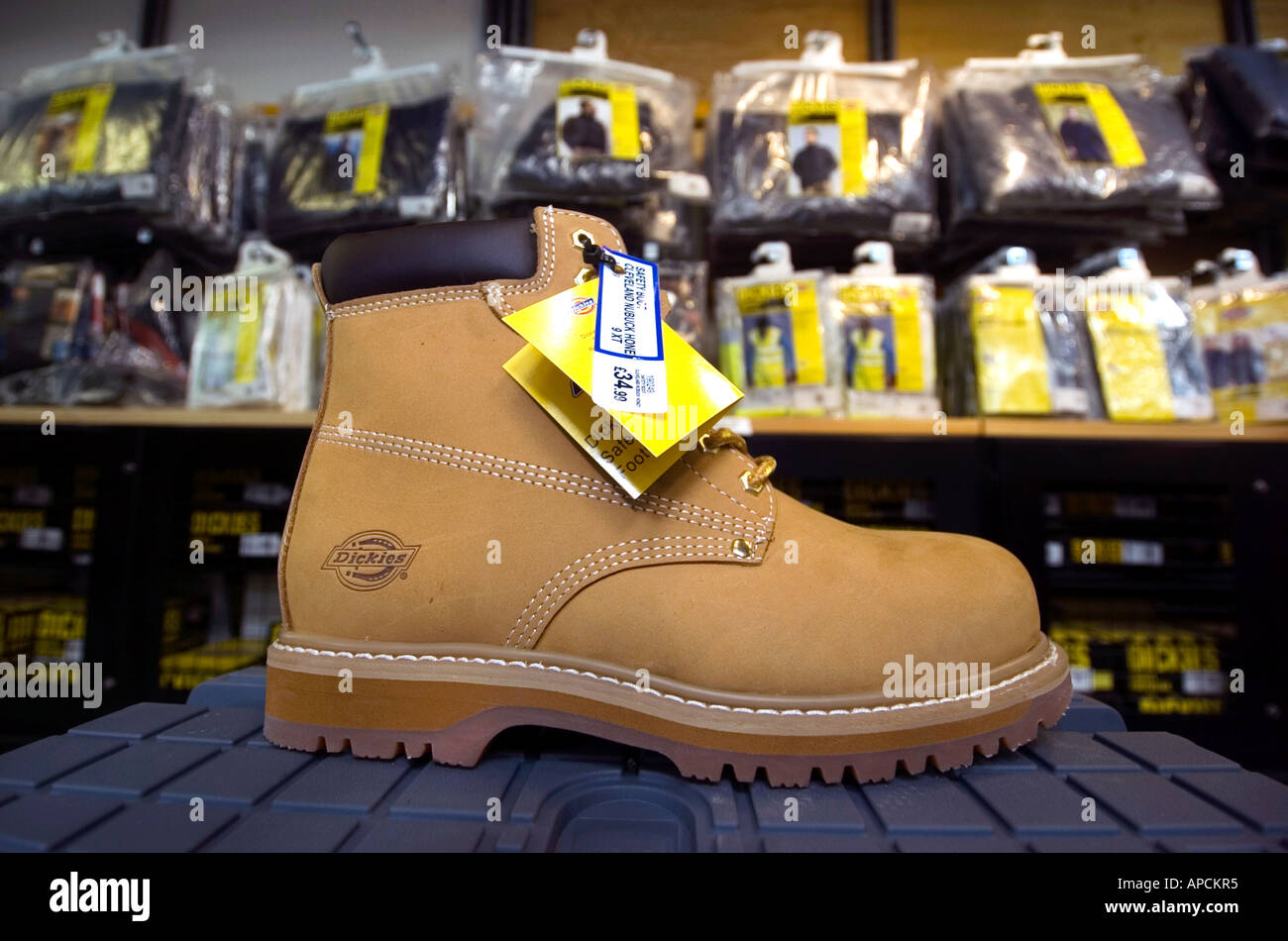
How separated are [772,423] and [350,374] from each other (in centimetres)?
85

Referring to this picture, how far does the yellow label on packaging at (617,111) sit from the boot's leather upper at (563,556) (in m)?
0.89

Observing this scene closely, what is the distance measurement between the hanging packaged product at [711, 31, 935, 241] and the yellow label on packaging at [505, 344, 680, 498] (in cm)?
98

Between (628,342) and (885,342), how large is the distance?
0.98m

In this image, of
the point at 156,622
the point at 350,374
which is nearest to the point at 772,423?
the point at 350,374

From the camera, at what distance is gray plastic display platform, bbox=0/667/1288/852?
413 mm

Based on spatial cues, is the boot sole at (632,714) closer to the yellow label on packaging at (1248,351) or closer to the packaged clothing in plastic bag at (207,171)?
Answer: the yellow label on packaging at (1248,351)

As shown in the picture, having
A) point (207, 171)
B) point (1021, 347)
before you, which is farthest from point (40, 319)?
point (1021, 347)

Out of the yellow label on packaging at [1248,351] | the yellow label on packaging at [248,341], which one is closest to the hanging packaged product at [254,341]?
the yellow label on packaging at [248,341]

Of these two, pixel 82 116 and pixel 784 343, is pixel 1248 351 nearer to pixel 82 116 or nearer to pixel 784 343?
pixel 784 343

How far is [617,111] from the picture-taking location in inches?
53.6

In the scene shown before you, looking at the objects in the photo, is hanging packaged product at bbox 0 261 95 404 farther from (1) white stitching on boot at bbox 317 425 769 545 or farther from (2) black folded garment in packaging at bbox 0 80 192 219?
(1) white stitching on boot at bbox 317 425 769 545

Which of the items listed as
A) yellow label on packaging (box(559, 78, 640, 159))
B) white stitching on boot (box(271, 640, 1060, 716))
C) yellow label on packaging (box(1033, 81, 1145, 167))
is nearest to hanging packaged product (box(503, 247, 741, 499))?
white stitching on boot (box(271, 640, 1060, 716))

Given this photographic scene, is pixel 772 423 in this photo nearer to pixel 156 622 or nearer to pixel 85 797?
pixel 85 797
